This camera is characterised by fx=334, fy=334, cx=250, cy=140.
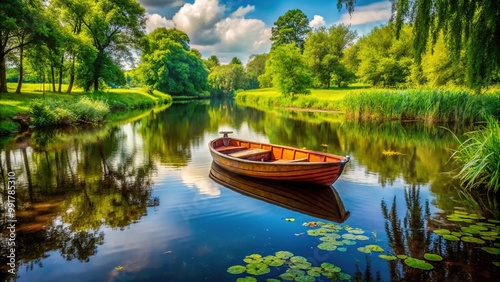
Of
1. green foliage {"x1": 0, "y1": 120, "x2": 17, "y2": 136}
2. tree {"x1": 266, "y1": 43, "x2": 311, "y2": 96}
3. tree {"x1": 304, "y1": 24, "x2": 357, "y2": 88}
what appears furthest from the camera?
tree {"x1": 304, "y1": 24, "x2": 357, "y2": 88}

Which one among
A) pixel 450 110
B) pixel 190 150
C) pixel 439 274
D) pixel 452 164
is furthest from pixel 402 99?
pixel 439 274

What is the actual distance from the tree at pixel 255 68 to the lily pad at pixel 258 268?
278 ft

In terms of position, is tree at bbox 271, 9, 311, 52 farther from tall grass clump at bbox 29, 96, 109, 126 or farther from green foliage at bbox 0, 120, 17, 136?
green foliage at bbox 0, 120, 17, 136

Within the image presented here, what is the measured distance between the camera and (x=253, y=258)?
5.68 m

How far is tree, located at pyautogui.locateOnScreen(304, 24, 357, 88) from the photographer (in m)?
53.7

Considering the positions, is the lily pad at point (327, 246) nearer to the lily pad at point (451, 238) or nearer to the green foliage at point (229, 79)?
the lily pad at point (451, 238)

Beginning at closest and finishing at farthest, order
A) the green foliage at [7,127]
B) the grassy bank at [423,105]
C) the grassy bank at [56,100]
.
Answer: the green foliage at [7,127]
the grassy bank at [56,100]
the grassy bank at [423,105]

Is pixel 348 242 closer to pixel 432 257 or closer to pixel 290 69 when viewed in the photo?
pixel 432 257

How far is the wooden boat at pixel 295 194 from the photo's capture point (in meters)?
8.08

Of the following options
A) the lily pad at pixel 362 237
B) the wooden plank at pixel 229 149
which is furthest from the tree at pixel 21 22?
the lily pad at pixel 362 237

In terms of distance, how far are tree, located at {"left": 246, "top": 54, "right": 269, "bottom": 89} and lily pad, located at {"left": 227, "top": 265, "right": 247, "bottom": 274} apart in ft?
278

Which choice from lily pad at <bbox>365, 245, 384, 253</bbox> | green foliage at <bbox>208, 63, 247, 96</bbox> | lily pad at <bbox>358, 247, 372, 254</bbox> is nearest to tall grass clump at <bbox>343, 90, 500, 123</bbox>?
lily pad at <bbox>365, 245, 384, 253</bbox>

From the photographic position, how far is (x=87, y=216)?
7.70m

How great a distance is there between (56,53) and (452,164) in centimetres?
2805
